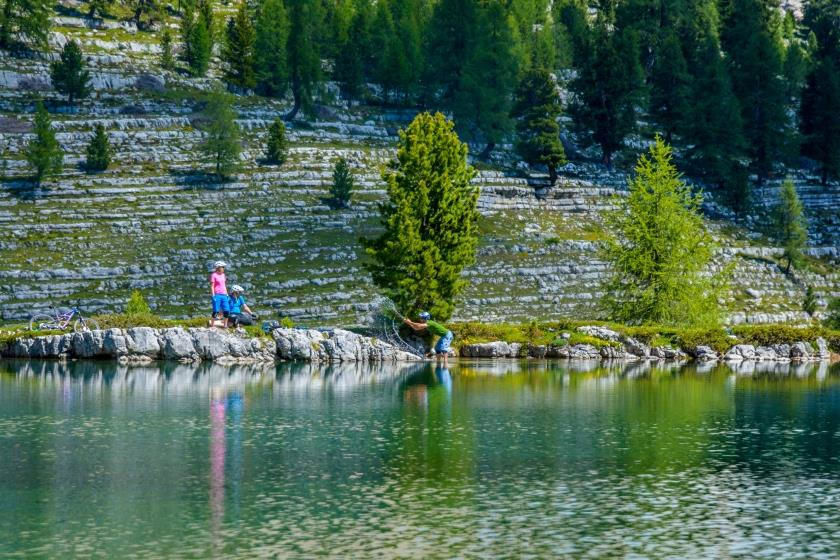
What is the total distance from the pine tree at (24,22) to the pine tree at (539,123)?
187 ft

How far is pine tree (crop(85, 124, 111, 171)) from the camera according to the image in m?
124

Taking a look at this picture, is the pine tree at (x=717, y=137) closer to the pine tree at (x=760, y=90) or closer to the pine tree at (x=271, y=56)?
the pine tree at (x=760, y=90)

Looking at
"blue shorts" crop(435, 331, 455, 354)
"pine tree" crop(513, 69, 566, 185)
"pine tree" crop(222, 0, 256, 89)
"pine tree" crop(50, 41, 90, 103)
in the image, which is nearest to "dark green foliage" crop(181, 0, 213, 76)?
"pine tree" crop(222, 0, 256, 89)

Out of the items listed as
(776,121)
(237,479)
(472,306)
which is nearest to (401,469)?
(237,479)

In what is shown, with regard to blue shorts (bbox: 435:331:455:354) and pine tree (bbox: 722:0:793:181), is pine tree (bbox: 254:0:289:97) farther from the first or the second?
blue shorts (bbox: 435:331:455:354)

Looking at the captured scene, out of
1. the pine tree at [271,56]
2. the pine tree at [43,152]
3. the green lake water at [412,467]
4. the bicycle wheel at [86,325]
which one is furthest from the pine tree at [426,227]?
the pine tree at [271,56]

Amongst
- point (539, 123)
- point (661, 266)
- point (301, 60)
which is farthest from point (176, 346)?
point (301, 60)

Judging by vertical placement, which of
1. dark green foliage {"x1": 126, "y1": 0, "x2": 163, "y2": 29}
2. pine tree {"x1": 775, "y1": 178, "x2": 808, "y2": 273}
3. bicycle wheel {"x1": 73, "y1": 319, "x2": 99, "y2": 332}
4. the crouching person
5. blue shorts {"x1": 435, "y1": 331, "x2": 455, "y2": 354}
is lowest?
blue shorts {"x1": 435, "y1": 331, "x2": 455, "y2": 354}

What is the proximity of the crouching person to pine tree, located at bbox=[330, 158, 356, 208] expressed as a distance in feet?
178

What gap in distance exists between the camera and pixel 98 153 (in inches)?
4889

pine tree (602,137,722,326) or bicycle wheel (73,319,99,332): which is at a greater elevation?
pine tree (602,137,722,326)

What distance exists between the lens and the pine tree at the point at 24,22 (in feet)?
496

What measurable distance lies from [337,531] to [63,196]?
3771 inches

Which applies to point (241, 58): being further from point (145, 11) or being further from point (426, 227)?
point (426, 227)
